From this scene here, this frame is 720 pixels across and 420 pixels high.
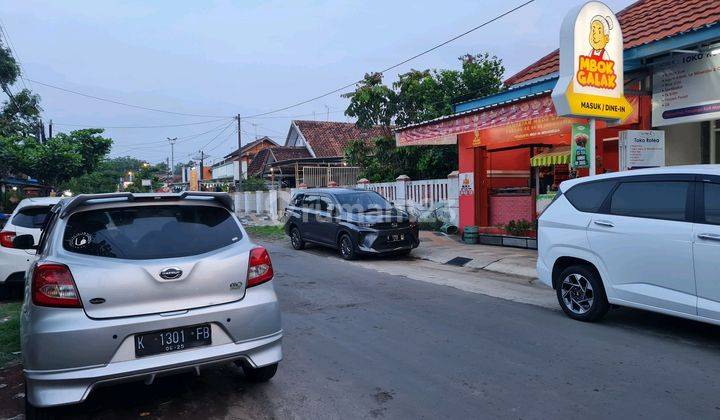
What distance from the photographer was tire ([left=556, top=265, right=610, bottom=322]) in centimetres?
591

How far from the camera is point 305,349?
5238mm

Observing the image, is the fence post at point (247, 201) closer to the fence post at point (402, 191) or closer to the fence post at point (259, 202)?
the fence post at point (259, 202)

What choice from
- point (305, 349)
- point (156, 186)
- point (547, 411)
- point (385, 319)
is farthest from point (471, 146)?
point (156, 186)

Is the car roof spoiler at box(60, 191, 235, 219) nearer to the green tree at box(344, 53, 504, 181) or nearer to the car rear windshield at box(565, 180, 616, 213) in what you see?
the car rear windshield at box(565, 180, 616, 213)

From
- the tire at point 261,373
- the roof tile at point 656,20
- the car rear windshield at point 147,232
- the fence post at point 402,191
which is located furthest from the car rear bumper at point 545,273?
the fence post at point 402,191

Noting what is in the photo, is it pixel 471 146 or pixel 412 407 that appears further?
pixel 471 146

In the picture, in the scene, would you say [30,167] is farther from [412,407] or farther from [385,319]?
[412,407]

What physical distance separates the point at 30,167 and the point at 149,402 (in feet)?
73.7

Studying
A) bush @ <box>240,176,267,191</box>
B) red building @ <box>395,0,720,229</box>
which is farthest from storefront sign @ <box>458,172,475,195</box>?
bush @ <box>240,176,267,191</box>

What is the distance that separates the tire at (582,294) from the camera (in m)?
5.91

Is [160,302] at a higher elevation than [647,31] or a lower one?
lower

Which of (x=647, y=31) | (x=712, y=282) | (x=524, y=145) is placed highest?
(x=647, y=31)

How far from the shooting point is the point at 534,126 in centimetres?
1279

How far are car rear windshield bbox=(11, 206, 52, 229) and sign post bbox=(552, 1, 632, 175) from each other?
28.4 feet
